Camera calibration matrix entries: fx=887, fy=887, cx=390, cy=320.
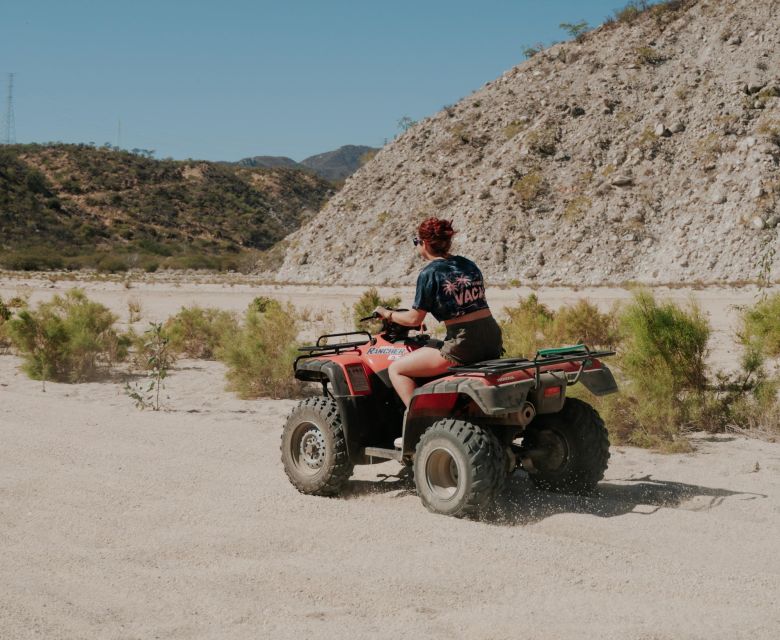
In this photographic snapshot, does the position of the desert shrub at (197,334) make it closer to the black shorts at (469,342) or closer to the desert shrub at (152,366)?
the desert shrub at (152,366)

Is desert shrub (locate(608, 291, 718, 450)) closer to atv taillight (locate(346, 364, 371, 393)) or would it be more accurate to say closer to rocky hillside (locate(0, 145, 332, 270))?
atv taillight (locate(346, 364, 371, 393))

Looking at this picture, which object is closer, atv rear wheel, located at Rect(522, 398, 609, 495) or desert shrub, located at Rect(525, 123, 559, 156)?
atv rear wheel, located at Rect(522, 398, 609, 495)

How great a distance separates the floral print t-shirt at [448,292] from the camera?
616cm

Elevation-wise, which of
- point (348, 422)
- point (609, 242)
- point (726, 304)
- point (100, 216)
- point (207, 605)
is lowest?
point (207, 605)

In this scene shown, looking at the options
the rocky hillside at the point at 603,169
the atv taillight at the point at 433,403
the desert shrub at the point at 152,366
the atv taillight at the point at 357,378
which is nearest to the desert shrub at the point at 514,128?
the rocky hillside at the point at 603,169

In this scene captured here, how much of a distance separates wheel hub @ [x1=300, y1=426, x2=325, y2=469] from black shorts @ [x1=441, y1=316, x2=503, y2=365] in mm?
1408

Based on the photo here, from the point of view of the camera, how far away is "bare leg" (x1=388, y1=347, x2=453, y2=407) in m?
6.34

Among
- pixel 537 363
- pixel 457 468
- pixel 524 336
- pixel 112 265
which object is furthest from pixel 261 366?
pixel 112 265

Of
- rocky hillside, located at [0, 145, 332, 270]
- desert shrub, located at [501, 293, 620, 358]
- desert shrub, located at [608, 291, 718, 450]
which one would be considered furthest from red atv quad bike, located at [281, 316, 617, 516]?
rocky hillside, located at [0, 145, 332, 270]

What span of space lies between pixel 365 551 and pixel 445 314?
1.71m

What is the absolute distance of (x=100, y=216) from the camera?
285ft

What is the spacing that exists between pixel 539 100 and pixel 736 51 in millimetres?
10000

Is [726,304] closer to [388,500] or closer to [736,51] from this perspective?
[388,500]

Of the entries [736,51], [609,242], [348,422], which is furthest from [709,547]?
[736,51]
